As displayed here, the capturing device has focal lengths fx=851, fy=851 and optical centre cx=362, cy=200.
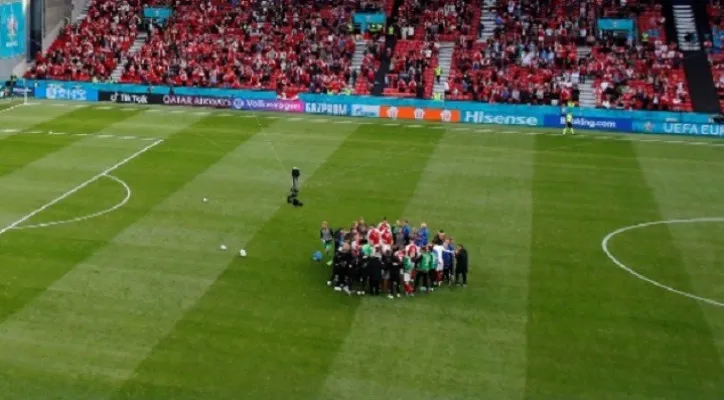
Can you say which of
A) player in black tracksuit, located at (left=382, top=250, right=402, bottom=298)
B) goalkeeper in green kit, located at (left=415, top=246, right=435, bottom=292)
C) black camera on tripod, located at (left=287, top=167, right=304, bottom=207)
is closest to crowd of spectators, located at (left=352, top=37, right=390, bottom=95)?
black camera on tripod, located at (left=287, top=167, right=304, bottom=207)

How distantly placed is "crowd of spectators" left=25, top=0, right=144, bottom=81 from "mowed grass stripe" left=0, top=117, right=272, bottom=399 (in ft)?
90.0

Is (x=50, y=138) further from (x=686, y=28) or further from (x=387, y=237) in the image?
(x=686, y=28)

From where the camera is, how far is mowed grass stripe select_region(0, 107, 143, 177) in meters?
36.4

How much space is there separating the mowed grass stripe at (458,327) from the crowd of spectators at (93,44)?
33918mm

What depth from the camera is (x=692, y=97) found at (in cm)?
4828

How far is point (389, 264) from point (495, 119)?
2629cm

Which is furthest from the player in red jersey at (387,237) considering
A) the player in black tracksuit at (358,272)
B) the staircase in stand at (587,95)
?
the staircase in stand at (587,95)

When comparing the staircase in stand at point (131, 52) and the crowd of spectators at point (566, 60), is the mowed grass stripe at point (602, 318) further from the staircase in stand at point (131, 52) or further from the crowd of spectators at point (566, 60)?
the staircase in stand at point (131, 52)

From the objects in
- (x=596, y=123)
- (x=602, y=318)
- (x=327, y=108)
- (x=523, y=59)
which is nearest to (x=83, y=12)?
(x=327, y=108)

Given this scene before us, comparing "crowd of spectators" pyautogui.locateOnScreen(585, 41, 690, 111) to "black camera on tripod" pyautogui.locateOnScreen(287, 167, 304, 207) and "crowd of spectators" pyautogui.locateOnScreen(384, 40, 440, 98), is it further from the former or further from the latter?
"black camera on tripod" pyautogui.locateOnScreen(287, 167, 304, 207)

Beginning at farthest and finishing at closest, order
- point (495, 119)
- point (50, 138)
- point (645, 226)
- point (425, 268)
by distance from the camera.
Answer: point (495, 119) < point (50, 138) < point (645, 226) < point (425, 268)

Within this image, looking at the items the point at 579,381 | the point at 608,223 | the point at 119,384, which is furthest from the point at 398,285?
the point at 608,223

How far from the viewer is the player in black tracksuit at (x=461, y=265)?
23.1 metres

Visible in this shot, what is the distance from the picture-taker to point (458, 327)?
20.8 m
